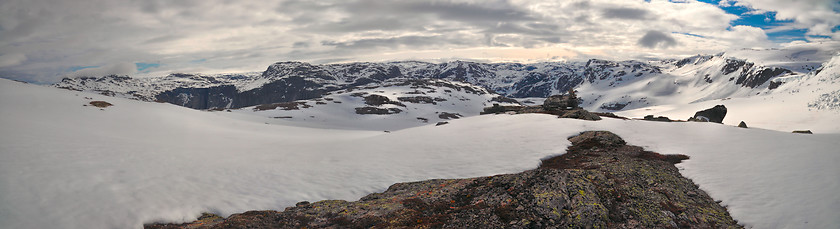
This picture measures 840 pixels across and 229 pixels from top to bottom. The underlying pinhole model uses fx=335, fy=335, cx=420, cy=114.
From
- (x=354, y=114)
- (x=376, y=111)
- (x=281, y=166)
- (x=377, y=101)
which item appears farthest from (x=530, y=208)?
(x=377, y=101)

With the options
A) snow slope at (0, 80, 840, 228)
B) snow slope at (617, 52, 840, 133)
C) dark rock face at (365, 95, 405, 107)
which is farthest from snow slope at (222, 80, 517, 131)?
snow slope at (617, 52, 840, 133)

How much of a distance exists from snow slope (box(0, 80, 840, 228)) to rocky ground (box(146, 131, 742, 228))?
5.14ft

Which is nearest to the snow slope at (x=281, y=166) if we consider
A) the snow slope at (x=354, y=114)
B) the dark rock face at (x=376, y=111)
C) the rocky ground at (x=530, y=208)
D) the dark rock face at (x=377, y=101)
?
the rocky ground at (x=530, y=208)

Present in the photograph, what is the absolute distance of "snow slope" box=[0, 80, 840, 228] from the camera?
11.5 meters

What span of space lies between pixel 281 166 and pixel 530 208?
16.0 metres

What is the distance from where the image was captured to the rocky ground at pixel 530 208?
32.0ft

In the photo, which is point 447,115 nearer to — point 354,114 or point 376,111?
point 376,111

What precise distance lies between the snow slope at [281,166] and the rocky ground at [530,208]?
1.57 m

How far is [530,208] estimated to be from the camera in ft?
32.8

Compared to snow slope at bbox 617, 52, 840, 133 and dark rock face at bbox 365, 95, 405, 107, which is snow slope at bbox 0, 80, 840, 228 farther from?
dark rock face at bbox 365, 95, 405, 107

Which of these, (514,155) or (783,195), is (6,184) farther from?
(783,195)

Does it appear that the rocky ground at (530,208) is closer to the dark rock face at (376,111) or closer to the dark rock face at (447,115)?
the dark rock face at (376,111)

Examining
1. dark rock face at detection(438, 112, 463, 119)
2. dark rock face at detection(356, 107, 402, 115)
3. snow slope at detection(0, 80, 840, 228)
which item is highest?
snow slope at detection(0, 80, 840, 228)

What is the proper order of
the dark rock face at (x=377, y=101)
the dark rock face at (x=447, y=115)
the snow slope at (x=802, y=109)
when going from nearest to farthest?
the snow slope at (x=802, y=109) < the dark rock face at (x=447, y=115) < the dark rock face at (x=377, y=101)
